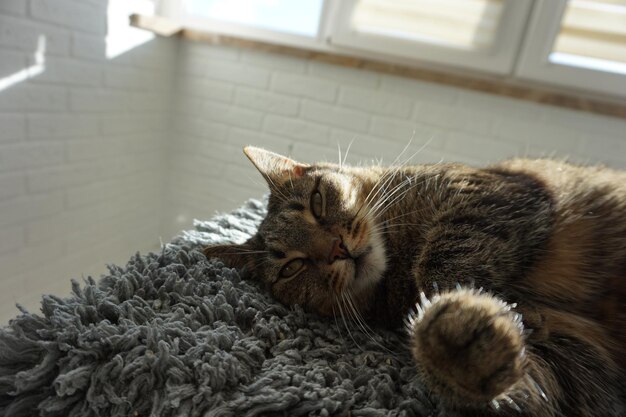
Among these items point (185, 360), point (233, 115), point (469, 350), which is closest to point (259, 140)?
point (233, 115)

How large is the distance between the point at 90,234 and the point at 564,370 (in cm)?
207

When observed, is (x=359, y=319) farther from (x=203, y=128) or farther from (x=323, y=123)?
(x=203, y=128)

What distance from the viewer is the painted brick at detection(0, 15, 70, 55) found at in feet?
4.63

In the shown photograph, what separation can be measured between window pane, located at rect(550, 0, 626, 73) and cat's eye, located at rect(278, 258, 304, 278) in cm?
177

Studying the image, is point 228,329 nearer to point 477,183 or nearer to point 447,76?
point 477,183

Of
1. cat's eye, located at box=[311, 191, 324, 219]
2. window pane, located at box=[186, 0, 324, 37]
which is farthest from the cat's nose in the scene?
window pane, located at box=[186, 0, 324, 37]

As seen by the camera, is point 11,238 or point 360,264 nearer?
point 360,264

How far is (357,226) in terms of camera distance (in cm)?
94

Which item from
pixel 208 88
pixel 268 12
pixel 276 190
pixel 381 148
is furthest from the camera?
pixel 208 88

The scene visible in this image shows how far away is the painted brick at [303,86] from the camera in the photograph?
2264mm

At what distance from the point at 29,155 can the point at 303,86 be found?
1.35m

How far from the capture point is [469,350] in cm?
51

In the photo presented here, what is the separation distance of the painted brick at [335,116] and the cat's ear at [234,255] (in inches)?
55.4

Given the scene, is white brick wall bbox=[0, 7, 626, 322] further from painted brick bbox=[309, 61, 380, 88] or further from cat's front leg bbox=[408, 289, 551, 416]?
cat's front leg bbox=[408, 289, 551, 416]
